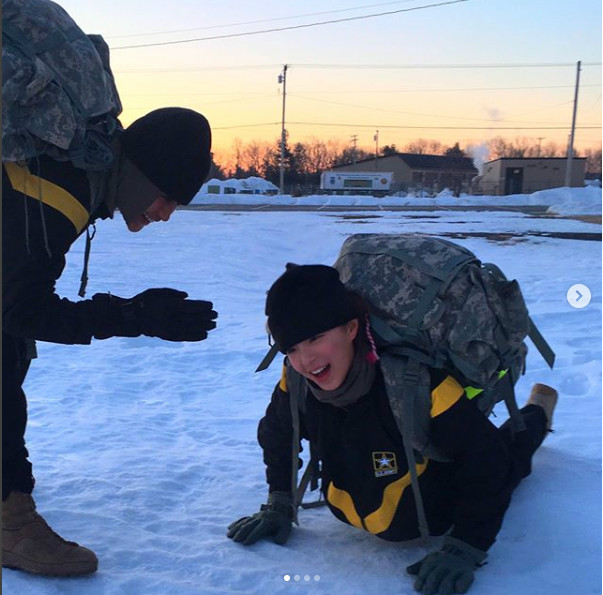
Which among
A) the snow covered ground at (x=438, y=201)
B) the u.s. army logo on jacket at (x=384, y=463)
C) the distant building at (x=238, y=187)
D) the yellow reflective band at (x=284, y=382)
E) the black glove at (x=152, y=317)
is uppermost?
the black glove at (x=152, y=317)

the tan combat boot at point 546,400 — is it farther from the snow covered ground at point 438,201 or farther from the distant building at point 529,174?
the distant building at point 529,174

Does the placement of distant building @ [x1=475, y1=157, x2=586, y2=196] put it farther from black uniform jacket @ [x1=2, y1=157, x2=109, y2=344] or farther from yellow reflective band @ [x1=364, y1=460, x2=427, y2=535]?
black uniform jacket @ [x1=2, y1=157, x2=109, y2=344]

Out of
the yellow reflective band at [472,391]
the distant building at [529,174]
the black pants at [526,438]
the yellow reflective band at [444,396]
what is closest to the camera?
the yellow reflective band at [444,396]

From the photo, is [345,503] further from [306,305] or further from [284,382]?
[306,305]

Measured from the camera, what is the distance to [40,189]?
6.77 feet

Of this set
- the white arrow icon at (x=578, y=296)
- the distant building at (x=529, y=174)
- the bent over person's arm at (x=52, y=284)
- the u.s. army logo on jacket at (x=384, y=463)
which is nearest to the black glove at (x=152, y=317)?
the bent over person's arm at (x=52, y=284)

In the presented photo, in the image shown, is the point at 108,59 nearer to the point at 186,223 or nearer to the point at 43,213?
the point at 43,213

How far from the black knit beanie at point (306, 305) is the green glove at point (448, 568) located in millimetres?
884

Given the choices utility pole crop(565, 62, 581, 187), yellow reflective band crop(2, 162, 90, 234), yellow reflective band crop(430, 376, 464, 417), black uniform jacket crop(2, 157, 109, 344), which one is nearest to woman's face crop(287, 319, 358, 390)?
yellow reflective band crop(430, 376, 464, 417)

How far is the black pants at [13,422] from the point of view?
7.96 ft

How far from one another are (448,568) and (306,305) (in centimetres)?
101

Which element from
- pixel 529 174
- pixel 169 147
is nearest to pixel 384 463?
pixel 169 147

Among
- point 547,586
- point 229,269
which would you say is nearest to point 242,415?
point 547,586

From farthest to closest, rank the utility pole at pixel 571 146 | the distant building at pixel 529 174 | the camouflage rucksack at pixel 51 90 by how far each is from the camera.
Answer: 1. the distant building at pixel 529 174
2. the utility pole at pixel 571 146
3. the camouflage rucksack at pixel 51 90
